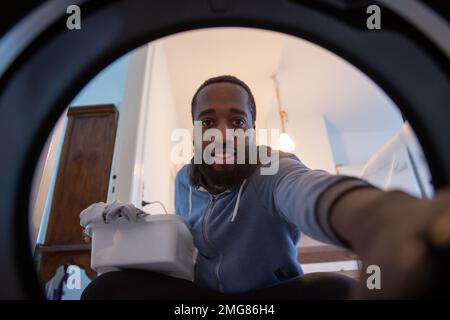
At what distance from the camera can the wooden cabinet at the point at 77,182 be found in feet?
3.68

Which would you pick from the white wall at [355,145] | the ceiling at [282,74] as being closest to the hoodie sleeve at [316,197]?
the ceiling at [282,74]

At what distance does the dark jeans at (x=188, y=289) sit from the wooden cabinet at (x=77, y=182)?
638mm

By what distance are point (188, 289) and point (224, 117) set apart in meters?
0.33

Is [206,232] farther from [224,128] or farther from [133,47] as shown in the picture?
[133,47]

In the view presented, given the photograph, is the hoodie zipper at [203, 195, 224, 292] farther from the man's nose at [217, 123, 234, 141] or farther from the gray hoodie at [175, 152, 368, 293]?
the man's nose at [217, 123, 234, 141]

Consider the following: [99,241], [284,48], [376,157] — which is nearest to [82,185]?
[99,241]

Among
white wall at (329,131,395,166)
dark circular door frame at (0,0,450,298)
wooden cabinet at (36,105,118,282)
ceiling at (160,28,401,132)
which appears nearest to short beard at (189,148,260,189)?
dark circular door frame at (0,0,450,298)

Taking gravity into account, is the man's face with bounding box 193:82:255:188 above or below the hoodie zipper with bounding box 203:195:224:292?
above

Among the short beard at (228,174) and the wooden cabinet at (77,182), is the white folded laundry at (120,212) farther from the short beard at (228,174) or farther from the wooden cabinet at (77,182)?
the wooden cabinet at (77,182)

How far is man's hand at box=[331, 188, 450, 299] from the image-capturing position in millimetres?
177

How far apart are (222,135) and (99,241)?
31 centimetres

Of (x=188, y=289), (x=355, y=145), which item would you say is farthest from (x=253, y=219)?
(x=355, y=145)
